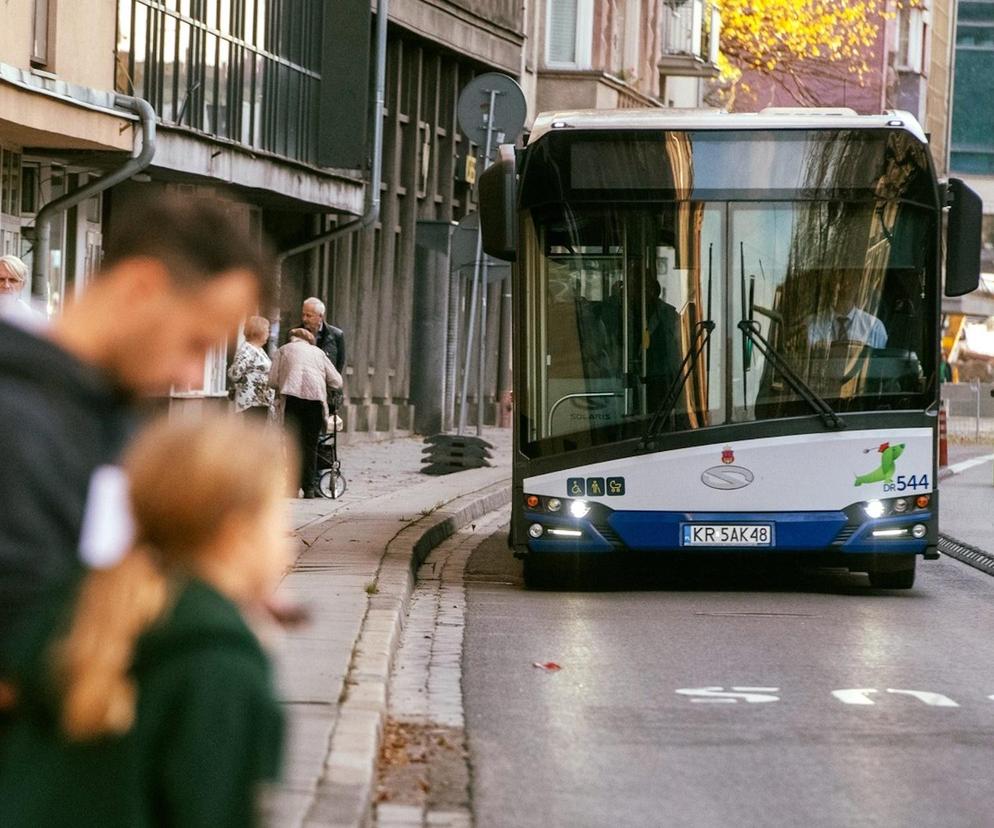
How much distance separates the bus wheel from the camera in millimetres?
13781

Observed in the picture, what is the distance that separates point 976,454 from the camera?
40.6m

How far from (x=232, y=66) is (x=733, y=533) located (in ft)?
43.7

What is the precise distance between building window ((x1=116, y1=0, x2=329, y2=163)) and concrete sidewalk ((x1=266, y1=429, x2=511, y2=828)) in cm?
415

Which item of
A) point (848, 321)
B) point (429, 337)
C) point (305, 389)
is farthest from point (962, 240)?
point (429, 337)

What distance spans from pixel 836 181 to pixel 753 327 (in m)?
0.96

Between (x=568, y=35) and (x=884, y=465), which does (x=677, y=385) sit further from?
(x=568, y=35)

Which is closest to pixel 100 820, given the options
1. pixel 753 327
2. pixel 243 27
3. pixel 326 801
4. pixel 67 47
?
pixel 326 801

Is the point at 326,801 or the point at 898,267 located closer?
the point at 326,801

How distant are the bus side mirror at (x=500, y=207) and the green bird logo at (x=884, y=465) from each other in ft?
7.65

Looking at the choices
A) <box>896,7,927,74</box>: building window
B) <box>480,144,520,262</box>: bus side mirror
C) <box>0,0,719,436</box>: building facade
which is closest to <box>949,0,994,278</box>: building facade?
<box>896,7,927,74</box>: building window

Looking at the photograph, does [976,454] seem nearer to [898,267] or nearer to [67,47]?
[67,47]

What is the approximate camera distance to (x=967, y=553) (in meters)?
17.5

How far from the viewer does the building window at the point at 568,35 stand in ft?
132

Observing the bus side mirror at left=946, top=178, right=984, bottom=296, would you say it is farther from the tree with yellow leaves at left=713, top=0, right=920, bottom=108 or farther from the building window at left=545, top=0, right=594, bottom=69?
the tree with yellow leaves at left=713, top=0, right=920, bottom=108
